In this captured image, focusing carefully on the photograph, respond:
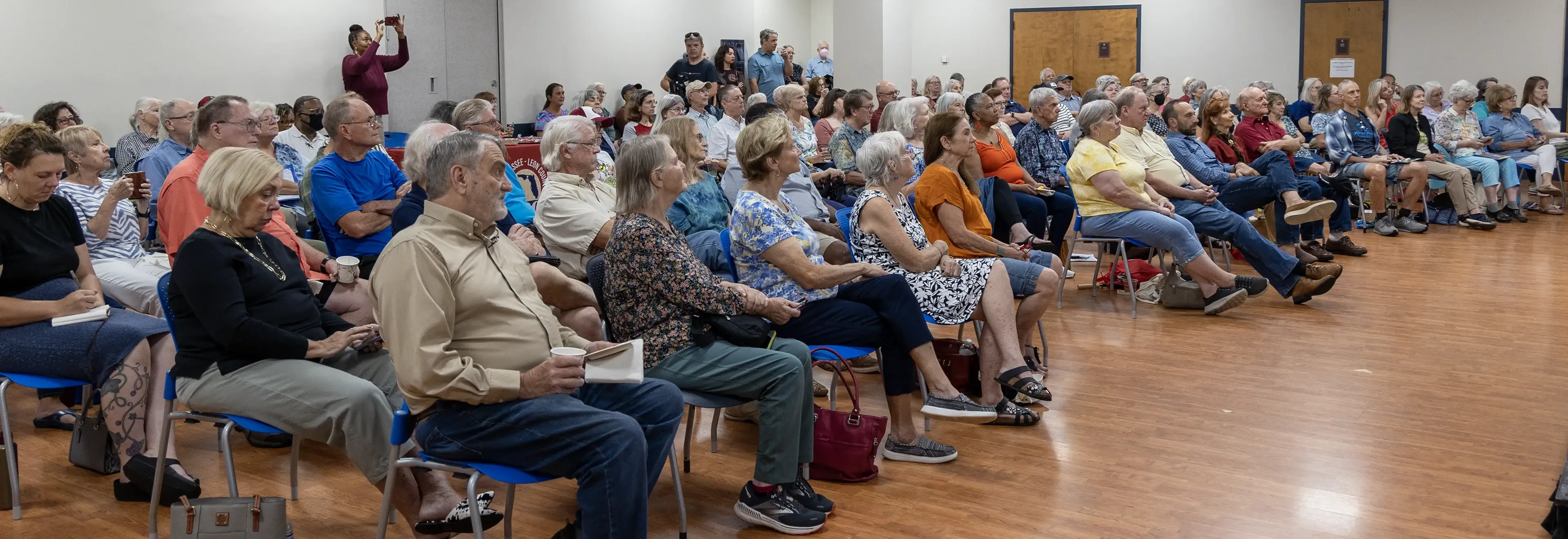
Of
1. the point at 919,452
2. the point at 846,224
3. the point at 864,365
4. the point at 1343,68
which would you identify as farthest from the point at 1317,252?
the point at 1343,68

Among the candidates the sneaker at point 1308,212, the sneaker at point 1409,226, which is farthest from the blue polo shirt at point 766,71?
the sneaker at point 1308,212

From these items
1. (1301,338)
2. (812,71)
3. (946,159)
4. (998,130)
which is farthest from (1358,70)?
(946,159)

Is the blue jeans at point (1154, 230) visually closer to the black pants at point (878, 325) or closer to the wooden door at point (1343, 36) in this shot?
the black pants at point (878, 325)

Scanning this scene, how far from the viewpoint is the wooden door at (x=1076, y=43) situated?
1551cm

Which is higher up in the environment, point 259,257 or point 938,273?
point 259,257

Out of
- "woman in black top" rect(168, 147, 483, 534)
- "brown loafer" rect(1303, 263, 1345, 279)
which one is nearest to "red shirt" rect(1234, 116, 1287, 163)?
"brown loafer" rect(1303, 263, 1345, 279)

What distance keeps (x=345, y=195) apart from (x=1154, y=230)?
3.78 m

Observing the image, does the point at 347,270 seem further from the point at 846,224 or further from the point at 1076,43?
the point at 1076,43

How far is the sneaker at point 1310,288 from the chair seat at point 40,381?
5.44 meters

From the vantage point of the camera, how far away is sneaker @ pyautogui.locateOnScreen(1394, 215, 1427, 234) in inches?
360

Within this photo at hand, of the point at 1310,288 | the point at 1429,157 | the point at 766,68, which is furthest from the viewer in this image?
the point at 766,68

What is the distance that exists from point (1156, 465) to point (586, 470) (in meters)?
1.93

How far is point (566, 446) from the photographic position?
8.19 ft

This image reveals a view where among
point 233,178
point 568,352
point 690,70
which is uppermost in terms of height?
point 690,70
